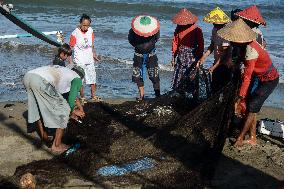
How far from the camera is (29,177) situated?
176 inches

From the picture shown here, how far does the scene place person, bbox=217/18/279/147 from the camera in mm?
5543

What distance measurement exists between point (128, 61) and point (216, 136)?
26.1 ft

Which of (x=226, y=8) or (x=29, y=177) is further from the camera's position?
(x=226, y=8)

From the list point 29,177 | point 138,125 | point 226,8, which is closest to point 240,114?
point 138,125

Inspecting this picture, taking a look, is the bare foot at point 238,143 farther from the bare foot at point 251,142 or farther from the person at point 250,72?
the bare foot at point 251,142

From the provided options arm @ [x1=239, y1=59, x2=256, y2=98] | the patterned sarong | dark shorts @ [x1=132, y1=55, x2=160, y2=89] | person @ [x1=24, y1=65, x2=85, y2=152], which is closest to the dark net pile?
arm @ [x1=239, y1=59, x2=256, y2=98]

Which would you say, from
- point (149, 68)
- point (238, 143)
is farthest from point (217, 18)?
point (238, 143)

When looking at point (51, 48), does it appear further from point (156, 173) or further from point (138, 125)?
point (156, 173)

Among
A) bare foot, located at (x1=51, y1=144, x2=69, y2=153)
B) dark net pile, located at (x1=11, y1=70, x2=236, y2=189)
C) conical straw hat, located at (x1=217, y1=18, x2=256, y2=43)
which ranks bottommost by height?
bare foot, located at (x1=51, y1=144, x2=69, y2=153)

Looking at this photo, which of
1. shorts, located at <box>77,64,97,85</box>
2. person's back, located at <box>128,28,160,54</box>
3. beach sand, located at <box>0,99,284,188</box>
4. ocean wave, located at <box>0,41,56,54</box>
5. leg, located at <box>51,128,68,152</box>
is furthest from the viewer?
ocean wave, located at <box>0,41,56,54</box>

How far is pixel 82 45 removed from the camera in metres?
8.41

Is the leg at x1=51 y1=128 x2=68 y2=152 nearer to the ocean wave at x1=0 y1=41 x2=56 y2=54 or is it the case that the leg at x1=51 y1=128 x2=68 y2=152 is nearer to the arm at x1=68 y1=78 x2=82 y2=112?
the arm at x1=68 y1=78 x2=82 y2=112

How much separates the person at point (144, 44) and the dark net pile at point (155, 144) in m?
1.42

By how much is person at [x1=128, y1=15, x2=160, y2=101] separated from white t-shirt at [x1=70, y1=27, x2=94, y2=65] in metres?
0.86
